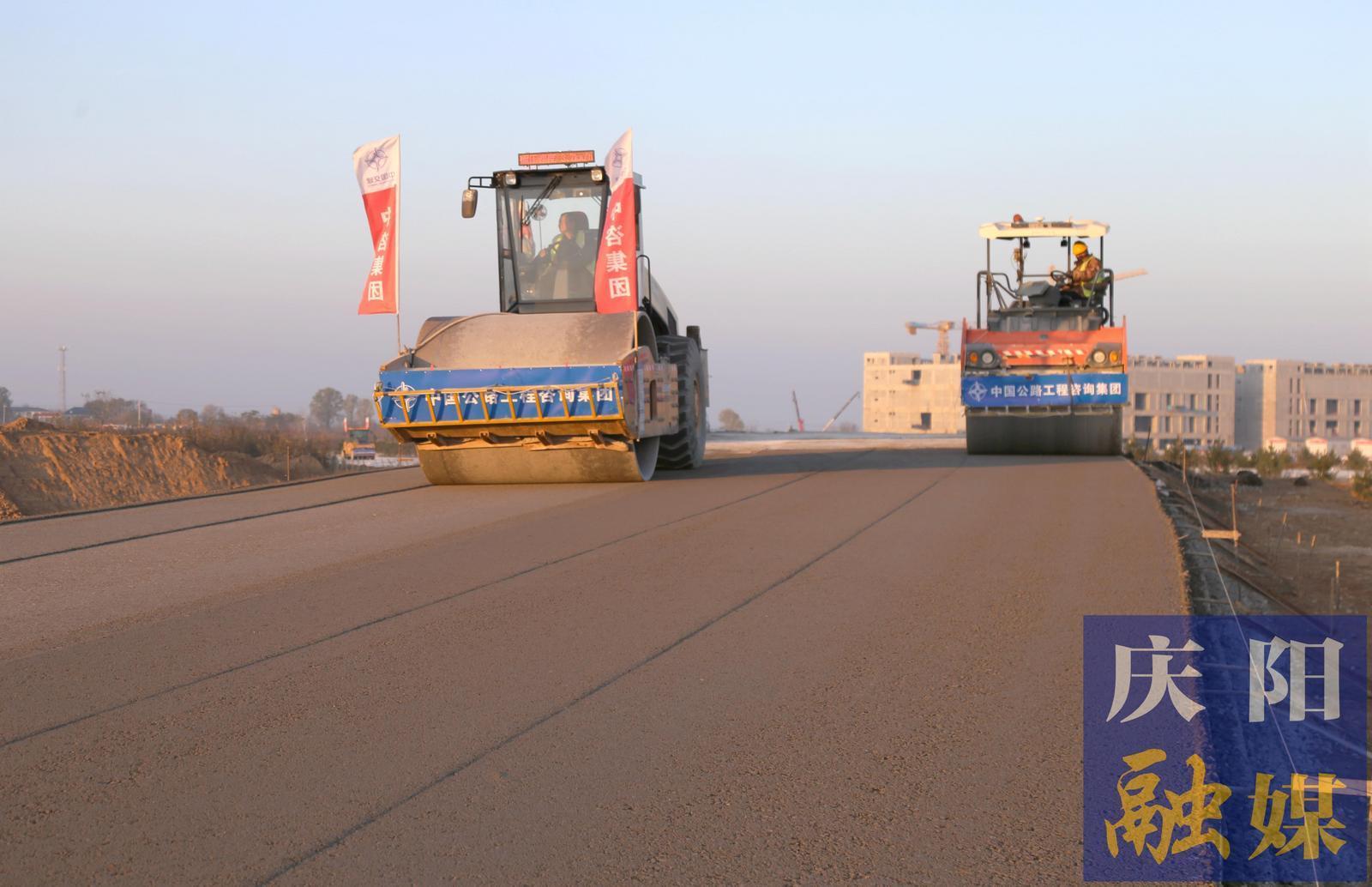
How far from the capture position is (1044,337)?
20297mm

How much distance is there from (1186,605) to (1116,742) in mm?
2893

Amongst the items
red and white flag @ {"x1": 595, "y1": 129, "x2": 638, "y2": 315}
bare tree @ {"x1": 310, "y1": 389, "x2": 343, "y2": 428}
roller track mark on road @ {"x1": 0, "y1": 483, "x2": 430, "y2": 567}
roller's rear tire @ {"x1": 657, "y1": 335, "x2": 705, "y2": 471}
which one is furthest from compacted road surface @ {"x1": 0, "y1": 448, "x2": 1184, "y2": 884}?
bare tree @ {"x1": 310, "y1": 389, "x2": 343, "y2": 428}

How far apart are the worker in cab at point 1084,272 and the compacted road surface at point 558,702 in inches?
428

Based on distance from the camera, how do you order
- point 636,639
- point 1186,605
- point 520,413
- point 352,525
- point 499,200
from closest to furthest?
1. point 636,639
2. point 1186,605
3. point 352,525
4. point 520,413
5. point 499,200

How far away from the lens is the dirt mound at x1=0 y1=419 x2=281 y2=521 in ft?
78.4

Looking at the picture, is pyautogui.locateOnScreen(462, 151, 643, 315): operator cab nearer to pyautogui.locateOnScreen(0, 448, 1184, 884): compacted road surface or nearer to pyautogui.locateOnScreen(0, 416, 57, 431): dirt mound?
pyautogui.locateOnScreen(0, 448, 1184, 884): compacted road surface

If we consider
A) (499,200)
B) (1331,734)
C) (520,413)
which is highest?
(499,200)

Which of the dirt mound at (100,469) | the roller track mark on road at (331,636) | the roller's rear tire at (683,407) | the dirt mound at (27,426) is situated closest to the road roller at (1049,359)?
the roller's rear tire at (683,407)

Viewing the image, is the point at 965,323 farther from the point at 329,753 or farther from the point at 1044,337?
the point at 329,753

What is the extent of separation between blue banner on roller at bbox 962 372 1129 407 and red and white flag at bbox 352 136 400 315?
30.6 ft

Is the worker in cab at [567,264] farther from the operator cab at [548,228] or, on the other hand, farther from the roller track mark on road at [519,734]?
the roller track mark on road at [519,734]

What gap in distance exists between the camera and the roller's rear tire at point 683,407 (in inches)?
731

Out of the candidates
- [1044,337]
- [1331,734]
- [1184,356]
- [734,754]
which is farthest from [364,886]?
[1184,356]

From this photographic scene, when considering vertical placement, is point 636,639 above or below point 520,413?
below
